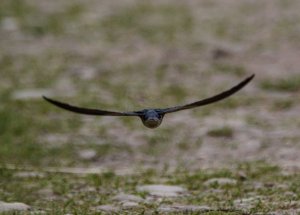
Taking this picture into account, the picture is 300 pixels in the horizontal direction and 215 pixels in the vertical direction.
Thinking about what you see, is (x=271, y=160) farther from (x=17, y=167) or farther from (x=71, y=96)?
(x=71, y=96)

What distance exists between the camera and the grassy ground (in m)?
6.50

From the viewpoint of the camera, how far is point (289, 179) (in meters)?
6.50

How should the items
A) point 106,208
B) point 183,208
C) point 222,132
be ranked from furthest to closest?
point 222,132
point 106,208
point 183,208

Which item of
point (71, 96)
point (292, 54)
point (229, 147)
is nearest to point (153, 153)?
point (229, 147)

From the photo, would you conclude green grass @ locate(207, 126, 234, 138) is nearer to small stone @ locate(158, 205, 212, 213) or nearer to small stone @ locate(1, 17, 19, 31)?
small stone @ locate(158, 205, 212, 213)

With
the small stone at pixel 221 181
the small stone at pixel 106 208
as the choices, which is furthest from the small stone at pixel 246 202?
the small stone at pixel 106 208

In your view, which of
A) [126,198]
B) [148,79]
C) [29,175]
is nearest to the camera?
[126,198]

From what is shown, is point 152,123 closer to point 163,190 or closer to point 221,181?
point 163,190

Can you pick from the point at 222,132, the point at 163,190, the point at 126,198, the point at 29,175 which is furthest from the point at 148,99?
the point at 126,198

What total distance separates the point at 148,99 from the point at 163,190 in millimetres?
2815

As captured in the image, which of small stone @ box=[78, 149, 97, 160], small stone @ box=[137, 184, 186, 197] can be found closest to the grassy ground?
small stone @ box=[78, 149, 97, 160]

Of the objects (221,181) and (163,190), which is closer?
(163,190)

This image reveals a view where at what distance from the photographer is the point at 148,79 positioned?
975cm

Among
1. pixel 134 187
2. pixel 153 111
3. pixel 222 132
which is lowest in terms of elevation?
pixel 153 111
